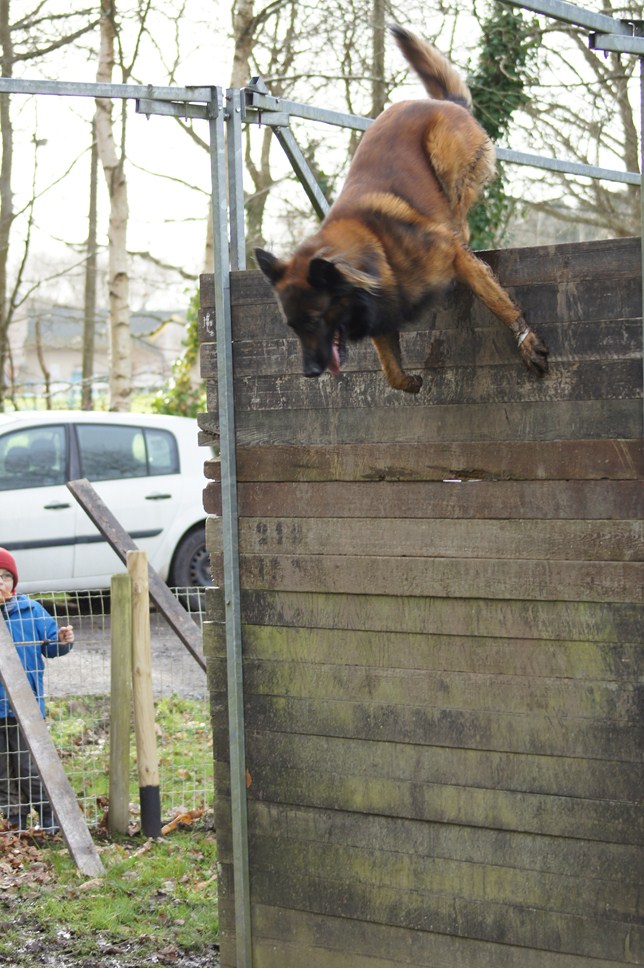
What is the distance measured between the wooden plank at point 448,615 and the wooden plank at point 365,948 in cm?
96

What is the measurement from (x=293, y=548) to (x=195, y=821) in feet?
9.65

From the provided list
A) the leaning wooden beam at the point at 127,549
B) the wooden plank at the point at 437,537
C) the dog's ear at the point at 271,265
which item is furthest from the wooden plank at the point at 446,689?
the leaning wooden beam at the point at 127,549

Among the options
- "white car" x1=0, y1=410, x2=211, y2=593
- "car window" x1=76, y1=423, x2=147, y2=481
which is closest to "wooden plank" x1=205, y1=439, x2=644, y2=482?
"white car" x1=0, y1=410, x2=211, y2=593

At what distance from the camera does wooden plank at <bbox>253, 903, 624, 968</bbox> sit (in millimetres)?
3387

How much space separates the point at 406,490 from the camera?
138 inches

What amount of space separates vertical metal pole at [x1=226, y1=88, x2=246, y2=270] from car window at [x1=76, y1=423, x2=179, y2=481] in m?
7.04

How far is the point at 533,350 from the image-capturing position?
318 cm

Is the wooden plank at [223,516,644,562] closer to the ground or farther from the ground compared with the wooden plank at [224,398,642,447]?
closer to the ground

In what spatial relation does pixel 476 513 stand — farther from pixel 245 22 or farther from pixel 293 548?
pixel 245 22

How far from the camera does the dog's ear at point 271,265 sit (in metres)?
3.32

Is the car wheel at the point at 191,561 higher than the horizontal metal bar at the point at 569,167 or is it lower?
lower

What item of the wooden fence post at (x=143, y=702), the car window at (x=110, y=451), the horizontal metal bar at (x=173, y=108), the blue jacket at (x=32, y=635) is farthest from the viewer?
the car window at (x=110, y=451)

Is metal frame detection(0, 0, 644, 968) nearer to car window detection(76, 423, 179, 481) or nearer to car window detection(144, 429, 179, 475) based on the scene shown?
car window detection(76, 423, 179, 481)

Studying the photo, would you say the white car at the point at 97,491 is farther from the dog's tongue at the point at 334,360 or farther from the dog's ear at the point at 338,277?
the dog's ear at the point at 338,277
